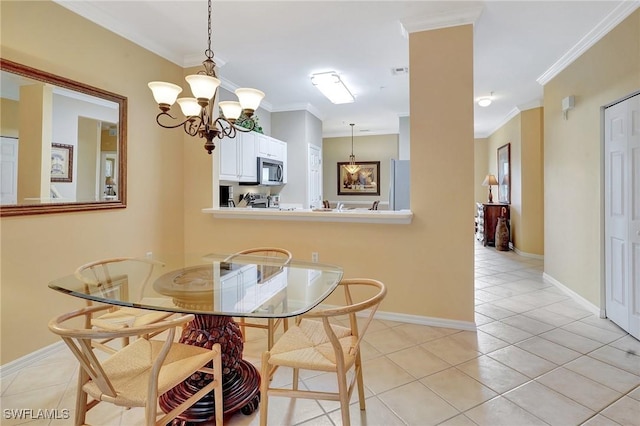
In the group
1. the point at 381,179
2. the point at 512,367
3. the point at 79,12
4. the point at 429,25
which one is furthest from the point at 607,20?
the point at 381,179

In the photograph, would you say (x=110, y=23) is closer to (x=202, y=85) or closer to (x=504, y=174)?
(x=202, y=85)

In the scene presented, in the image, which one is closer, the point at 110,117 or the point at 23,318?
the point at 23,318

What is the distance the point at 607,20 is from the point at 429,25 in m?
1.56

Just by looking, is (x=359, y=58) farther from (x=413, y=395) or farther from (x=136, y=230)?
(x=413, y=395)

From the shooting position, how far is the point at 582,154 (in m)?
3.34

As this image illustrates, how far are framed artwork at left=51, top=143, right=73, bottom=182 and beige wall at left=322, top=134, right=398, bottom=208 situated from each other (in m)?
6.99

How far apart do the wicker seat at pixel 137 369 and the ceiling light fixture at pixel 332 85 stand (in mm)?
3517

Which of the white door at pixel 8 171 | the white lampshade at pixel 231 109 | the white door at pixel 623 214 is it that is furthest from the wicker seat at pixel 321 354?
the white door at pixel 623 214

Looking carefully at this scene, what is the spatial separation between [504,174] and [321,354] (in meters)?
6.76

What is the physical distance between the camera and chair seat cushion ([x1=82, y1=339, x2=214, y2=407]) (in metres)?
1.25

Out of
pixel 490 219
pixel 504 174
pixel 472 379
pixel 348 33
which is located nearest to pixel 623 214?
pixel 472 379

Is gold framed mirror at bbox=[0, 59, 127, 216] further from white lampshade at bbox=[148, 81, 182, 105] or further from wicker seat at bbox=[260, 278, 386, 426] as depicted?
wicker seat at bbox=[260, 278, 386, 426]

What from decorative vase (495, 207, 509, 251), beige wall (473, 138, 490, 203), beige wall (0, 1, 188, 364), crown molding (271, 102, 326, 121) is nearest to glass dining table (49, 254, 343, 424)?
beige wall (0, 1, 188, 364)

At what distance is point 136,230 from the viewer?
10.3 feet
